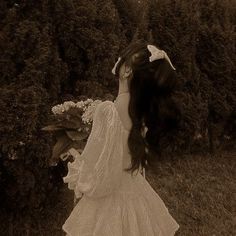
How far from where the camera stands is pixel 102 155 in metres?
3.14

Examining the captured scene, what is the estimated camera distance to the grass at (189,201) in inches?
185

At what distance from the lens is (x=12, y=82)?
4402 millimetres

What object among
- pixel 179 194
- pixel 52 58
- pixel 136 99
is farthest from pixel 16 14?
pixel 179 194

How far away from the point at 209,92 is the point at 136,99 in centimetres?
360

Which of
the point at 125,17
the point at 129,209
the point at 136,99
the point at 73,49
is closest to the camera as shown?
the point at 136,99

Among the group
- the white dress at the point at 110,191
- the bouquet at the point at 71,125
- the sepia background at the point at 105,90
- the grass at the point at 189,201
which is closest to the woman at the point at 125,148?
the white dress at the point at 110,191

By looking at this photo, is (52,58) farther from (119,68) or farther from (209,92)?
(209,92)

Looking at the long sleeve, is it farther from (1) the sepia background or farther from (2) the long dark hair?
(1) the sepia background

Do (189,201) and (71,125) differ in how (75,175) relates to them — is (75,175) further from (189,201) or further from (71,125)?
(189,201)

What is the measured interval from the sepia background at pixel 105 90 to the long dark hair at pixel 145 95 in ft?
3.85

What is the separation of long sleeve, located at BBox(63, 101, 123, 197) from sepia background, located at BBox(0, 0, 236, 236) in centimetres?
109

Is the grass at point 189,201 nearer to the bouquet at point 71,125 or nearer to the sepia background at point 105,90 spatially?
the sepia background at point 105,90

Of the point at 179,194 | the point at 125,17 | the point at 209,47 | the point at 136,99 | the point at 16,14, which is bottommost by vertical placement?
the point at 179,194

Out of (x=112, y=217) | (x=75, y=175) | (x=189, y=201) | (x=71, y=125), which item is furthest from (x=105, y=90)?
(x=112, y=217)
